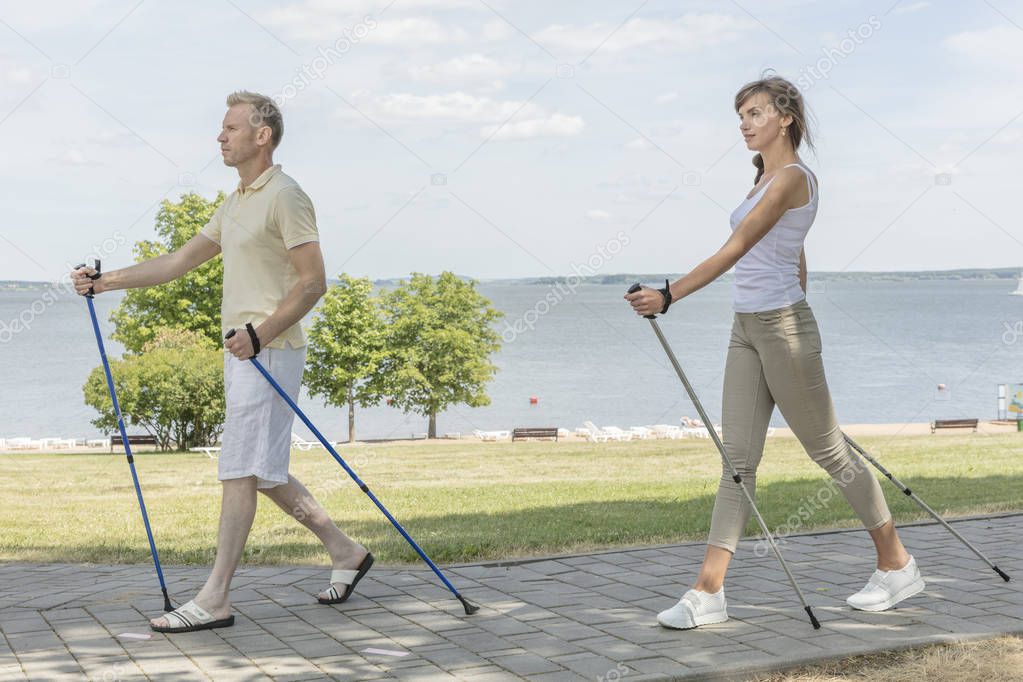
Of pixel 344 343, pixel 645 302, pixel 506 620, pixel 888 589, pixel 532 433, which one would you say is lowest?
pixel 506 620

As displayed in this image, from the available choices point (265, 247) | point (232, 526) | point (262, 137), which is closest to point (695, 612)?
point (232, 526)

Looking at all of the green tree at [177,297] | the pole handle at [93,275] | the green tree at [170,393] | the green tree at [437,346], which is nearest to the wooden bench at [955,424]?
the green tree at [437,346]

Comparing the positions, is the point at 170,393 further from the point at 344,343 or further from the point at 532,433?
the point at 344,343

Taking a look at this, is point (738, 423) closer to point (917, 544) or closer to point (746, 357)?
point (746, 357)

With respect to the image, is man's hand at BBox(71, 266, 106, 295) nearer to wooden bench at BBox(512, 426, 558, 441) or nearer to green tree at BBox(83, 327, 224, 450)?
green tree at BBox(83, 327, 224, 450)

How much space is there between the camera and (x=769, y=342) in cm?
444

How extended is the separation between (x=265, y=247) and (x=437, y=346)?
158ft

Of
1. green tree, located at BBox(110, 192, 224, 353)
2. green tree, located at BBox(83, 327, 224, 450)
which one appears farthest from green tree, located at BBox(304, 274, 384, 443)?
green tree, located at BBox(83, 327, 224, 450)

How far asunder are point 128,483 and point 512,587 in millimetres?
12251

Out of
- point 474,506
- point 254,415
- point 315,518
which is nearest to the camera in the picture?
point 254,415

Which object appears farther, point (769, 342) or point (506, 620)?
point (506, 620)

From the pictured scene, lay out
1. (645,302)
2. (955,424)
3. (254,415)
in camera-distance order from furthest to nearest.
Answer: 1. (955,424)
2. (254,415)
3. (645,302)

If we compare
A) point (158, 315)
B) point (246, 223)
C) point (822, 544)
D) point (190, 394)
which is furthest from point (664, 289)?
point (158, 315)

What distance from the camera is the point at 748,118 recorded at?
451cm
